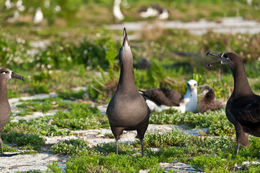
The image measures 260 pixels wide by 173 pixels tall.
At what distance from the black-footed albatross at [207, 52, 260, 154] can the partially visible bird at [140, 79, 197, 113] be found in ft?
12.8

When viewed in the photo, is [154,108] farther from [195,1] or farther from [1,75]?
[195,1]

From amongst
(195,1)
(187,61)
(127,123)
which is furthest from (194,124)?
(195,1)

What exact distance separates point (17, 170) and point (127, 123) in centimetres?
165

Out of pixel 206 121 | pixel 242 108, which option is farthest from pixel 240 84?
pixel 206 121

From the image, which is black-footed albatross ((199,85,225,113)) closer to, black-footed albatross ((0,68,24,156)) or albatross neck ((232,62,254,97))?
albatross neck ((232,62,254,97))

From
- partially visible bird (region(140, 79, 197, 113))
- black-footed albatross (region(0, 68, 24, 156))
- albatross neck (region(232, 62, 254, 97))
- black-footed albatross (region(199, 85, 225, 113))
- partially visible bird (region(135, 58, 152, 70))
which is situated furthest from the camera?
partially visible bird (region(135, 58, 152, 70))

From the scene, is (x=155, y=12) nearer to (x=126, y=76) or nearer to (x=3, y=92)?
(x=3, y=92)

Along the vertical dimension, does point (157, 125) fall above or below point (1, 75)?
below

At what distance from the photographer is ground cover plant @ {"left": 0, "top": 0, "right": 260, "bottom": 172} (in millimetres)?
5746

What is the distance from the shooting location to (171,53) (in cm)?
1702

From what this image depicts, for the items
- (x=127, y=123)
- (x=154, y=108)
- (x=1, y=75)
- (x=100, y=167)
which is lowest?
(x=154, y=108)

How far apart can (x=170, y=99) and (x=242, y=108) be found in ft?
14.2


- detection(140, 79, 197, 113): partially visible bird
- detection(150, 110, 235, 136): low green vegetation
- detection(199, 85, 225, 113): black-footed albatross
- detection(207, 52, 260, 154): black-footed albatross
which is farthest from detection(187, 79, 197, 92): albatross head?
detection(207, 52, 260, 154): black-footed albatross

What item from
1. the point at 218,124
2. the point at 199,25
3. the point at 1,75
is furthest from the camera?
the point at 199,25
